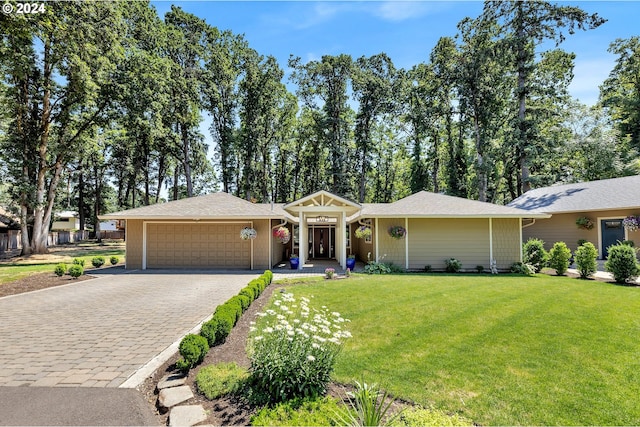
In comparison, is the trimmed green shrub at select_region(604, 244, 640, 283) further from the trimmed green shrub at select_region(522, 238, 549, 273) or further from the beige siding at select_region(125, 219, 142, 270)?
the beige siding at select_region(125, 219, 142, 270)

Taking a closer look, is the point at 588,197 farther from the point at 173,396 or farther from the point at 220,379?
the point at 173,396

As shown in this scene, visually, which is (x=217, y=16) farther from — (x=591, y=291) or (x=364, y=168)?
(x=364, y=168)

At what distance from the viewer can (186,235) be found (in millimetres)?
14219

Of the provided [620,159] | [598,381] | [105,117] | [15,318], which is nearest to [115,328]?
[15,318]

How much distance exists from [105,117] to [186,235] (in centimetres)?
1209

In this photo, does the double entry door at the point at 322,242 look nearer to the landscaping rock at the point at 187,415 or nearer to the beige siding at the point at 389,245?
the beige siding at the point at 389,245

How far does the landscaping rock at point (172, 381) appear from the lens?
3596mm

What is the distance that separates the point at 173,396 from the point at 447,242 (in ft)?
40.8

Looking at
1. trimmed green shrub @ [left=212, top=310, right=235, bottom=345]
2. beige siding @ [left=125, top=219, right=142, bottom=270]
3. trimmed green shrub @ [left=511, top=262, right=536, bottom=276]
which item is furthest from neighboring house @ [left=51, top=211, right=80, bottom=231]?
trimmed green shrub @ [left=511, top=262, right=536, bottom=276]

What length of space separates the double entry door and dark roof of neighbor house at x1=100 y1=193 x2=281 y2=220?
6545 millimetres

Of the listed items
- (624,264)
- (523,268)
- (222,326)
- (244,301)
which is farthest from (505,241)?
(222,326)

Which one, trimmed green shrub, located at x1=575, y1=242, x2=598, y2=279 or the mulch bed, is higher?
trimmed green shrub, located at x1=575, y1=242, x2=598, y2=279

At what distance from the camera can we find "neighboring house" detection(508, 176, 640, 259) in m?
13.9

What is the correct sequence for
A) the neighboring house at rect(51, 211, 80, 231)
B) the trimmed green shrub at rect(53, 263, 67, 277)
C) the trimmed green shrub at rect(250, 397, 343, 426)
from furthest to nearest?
the neighboring house at rect(51, 211, 80, 231) → the trimmed green shrub at rect(53, 263, 67, 277) → the trimmed green shrub at rect(250, 397, 343, 426)
